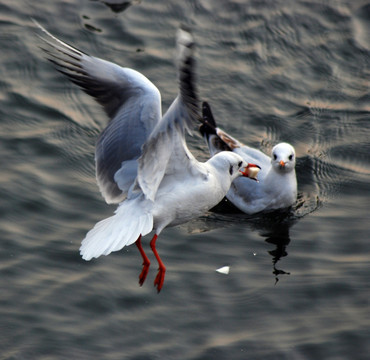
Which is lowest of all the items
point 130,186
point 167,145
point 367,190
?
→ point 367,190

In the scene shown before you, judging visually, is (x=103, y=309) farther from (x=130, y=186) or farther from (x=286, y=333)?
(x=286, y=333)

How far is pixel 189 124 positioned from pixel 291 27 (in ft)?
20.5

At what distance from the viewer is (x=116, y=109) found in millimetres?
6789

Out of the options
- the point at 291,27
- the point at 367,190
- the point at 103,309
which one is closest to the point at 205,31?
the point at 291,27

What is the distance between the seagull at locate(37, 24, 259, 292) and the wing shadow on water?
3.15 feet

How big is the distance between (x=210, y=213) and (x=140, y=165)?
2.26 metres

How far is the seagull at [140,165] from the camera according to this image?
5867 mm

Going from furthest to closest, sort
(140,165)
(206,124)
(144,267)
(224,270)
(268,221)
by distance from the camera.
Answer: (206,124) < (268,221) < (224,270) < (144,267) < (140,165)

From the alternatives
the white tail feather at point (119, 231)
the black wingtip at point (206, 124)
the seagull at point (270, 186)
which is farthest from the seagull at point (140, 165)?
the black wingtip at point (206, 124)

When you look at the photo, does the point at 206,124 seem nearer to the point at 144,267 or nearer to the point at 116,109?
the point at 116,109

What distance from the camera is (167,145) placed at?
5871 mm

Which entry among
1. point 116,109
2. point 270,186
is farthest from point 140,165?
point 270,186

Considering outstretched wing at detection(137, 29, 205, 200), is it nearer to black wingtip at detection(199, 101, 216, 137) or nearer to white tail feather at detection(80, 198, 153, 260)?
white tail feather at detection(80, 198, 153, 260)

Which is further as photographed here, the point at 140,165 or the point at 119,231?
the point at 140,165
